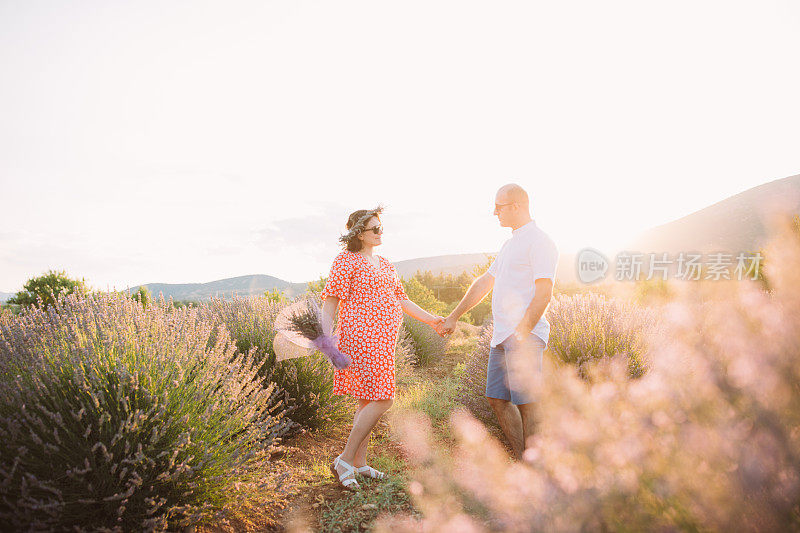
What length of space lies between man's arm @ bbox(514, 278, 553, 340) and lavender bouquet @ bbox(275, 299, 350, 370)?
3.99ft

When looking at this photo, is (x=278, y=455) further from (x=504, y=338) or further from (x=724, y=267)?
(x=724, y=267)

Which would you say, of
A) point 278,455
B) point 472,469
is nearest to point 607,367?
point 472,469

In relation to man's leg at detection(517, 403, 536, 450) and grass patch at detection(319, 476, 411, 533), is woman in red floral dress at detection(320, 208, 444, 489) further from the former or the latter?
man's leg at detection(517, 403, 536, 450)

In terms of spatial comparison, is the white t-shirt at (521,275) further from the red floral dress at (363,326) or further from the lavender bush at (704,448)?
the lavender bush at (704,448)

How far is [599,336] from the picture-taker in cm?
383

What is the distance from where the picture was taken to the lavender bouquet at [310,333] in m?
3.12

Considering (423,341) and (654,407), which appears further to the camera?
(423,341)

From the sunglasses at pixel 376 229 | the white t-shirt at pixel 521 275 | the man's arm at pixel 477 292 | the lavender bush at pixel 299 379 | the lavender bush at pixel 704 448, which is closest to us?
the lavender bush at pixel 704 448

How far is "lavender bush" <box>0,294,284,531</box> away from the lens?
2031 mm

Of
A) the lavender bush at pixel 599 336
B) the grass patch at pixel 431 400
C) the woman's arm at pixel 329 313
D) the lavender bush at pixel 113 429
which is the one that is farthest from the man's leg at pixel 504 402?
the grass patch at pixel 431 400

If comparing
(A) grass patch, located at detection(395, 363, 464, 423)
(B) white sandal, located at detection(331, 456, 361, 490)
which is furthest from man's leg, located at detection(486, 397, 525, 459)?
(A) grass patch, located at detection(395, 363, 464, 423)

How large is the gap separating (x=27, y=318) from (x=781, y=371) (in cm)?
394

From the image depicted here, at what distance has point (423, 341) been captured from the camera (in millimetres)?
8875

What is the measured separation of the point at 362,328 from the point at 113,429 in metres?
1.55
